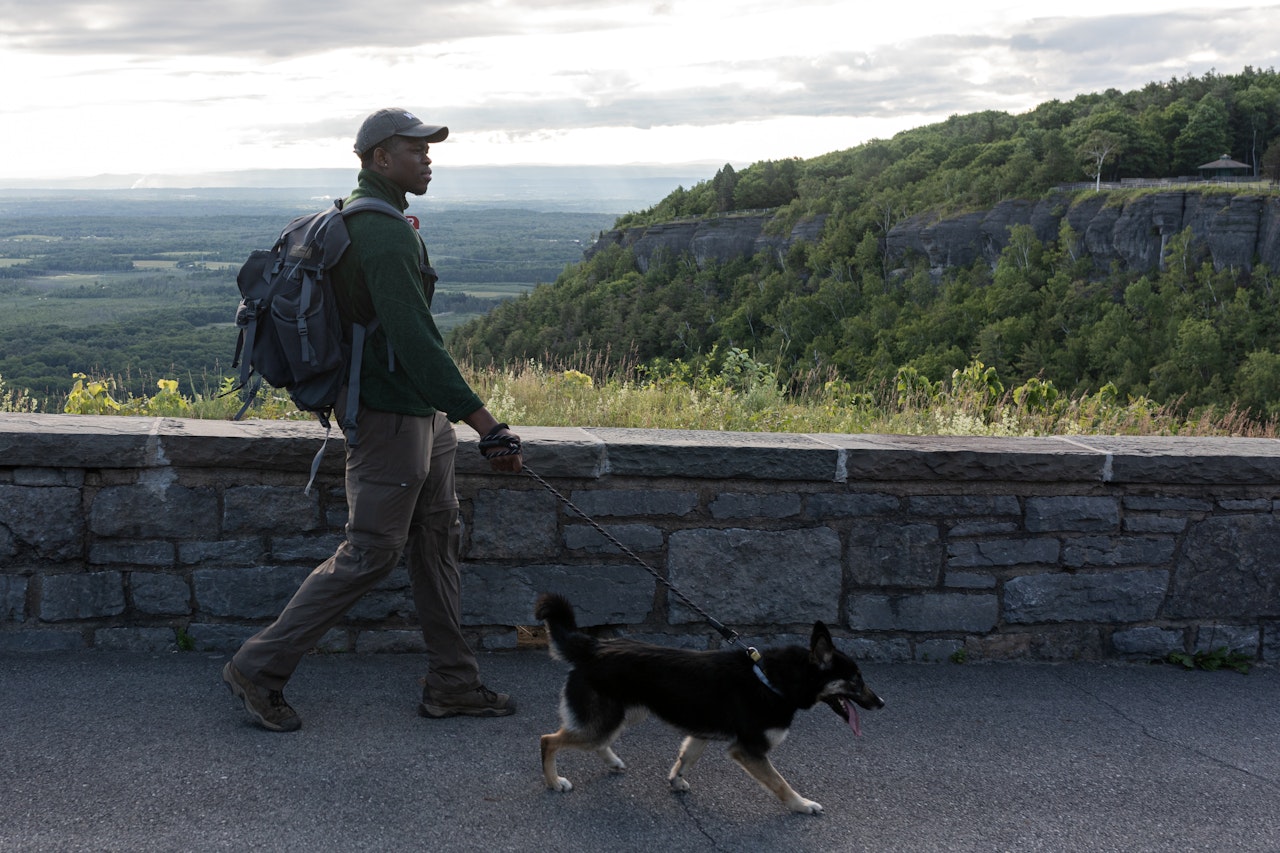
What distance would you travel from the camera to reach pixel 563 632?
10.7 feet

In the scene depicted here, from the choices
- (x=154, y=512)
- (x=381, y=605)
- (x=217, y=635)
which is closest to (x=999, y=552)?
(x=381, y=605)

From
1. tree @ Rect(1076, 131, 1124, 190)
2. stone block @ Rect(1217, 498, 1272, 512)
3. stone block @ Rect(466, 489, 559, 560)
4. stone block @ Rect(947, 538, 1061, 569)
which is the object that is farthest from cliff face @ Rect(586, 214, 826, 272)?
stone block @ Rect(466, 489, 559, 560)

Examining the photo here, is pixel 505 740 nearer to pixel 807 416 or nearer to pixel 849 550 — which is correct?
pixel 849 550

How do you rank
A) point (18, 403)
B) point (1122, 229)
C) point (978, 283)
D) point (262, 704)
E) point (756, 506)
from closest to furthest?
point (262, 704) → point (756, 506) → point (18, 403) → point (1122, 229) → point (978, 283)

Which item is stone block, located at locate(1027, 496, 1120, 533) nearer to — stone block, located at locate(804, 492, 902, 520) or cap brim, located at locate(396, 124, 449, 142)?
stone block, located at locate(804, 492, 902, 520)

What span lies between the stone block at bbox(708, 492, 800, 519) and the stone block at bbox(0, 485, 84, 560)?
2.36m

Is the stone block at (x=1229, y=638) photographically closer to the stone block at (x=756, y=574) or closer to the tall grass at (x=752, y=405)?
the stone block at (x=756, y=574)

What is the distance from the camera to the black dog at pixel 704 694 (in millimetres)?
3137

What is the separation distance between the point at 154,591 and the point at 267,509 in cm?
51

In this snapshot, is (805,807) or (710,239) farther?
(710,239)

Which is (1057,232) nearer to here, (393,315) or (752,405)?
(752,405)

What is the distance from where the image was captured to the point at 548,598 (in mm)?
3252

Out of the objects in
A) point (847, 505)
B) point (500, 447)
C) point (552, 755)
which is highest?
point (500, 447)

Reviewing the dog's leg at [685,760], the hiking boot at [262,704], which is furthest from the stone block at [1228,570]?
the hiking boot at [262,704]
